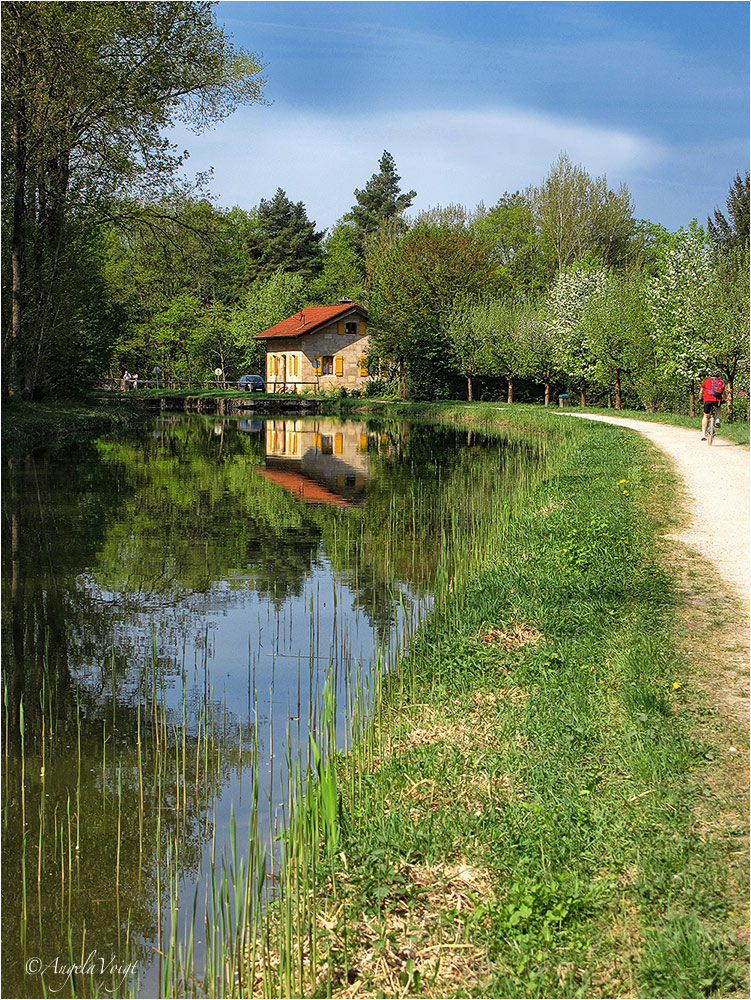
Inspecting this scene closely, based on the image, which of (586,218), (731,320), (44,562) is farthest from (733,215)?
(44,562)

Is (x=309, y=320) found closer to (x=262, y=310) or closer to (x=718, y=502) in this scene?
(x=262, y=310)

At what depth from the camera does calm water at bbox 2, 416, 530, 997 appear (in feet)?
15.7

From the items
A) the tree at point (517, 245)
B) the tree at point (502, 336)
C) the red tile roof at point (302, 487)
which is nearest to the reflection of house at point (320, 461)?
the red tile roof at point (302, 487)

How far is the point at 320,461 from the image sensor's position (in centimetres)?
2641

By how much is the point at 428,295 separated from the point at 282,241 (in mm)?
36003

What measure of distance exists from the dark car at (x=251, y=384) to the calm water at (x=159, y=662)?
50.0m

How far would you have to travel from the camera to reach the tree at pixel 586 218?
68.8m

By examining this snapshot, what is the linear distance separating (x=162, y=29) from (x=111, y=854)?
28449 mm

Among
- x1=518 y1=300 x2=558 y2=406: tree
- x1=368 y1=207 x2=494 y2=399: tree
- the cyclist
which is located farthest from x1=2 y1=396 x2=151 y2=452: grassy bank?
x1=368 y1=207 x2=494 y2=399: tree

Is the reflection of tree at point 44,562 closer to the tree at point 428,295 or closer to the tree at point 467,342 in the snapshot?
the tree at point 467,342

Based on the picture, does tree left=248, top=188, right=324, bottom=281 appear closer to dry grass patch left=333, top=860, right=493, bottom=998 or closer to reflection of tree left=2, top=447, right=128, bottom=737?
reflection of tree left=2, top=447, right=128, bottom=737

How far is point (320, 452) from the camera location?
29.7 m

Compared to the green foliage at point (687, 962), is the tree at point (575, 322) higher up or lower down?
higher up

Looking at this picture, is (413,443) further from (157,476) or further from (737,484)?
(737,484)
